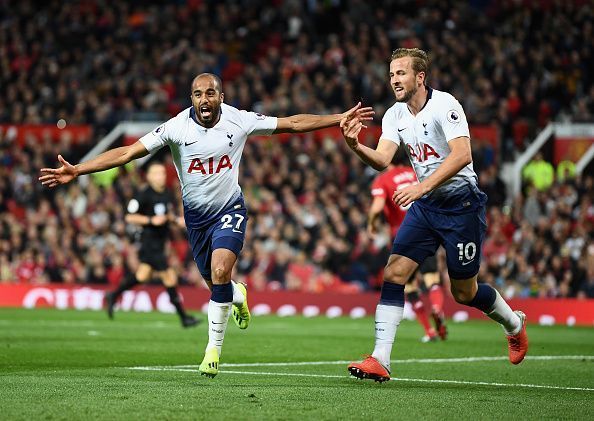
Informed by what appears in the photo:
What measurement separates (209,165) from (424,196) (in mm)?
1924

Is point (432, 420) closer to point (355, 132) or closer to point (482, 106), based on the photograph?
point (355, 132)

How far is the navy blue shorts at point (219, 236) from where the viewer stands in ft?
33.9

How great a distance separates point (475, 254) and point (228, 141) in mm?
2347

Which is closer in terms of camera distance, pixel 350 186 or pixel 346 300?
pixel 346 300

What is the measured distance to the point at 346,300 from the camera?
76.0 ft

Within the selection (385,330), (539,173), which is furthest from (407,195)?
(539,173)

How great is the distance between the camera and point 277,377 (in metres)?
10.2

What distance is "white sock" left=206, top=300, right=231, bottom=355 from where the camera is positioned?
32.6 ft

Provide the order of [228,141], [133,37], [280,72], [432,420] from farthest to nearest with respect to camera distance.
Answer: [133,37] < [280,72] < [228,141] < [432,420]

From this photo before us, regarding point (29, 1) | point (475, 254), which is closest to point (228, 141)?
point (475, 254)

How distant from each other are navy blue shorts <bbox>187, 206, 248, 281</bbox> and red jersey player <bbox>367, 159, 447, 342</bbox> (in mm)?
4847

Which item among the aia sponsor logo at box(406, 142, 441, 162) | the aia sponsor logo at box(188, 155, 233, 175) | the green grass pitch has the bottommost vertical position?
the green grass pitch

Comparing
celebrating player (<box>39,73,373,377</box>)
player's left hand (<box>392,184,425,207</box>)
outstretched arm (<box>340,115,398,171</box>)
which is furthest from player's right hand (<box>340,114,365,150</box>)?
player's left hand (<box>392,184,425,207</box>)

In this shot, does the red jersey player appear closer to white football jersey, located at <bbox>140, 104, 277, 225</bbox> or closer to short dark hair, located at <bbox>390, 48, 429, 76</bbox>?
white football jersey, located at <bbox>140, 104, 277, 225</bbox>
